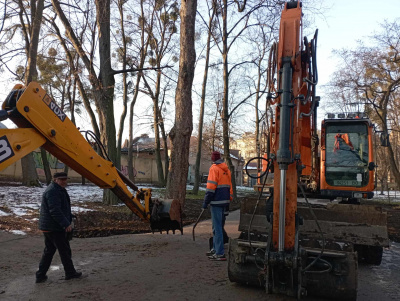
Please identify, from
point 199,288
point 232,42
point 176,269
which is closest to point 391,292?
point 199,288

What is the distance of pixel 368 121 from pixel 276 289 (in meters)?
7.22

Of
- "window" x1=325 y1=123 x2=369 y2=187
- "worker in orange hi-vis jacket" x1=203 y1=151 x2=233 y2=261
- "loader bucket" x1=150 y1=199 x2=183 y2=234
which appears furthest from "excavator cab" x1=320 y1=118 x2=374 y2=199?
"loader bucket" x1=150 y1=199 x2=183 y2=234

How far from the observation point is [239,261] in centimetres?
475

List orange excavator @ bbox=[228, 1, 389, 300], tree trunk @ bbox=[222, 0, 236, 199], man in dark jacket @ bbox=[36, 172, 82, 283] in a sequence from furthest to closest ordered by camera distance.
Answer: tree trunk @ bbox=[222, 0, 236, 199] < man in dark jacket @ bbox=[36, 172, 82, 283] < orange excavator @ bbox=[228, 1, 389, 300]

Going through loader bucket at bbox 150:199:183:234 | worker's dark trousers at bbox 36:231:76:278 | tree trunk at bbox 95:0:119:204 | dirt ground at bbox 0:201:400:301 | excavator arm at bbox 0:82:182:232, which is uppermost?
tree trunk at bbox 95:0:119:204

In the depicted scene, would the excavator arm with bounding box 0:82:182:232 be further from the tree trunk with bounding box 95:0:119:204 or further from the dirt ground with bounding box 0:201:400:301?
the tree trunk with bounding box 95:0:119:204

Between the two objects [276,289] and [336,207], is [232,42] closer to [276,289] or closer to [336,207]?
[336,207]

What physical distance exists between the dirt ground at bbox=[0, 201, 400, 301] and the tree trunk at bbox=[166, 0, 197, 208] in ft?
8.19

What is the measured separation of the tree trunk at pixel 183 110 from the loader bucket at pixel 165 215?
389 cm

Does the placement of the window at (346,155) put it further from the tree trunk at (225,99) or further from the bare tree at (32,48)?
the bare tree at (32,48)

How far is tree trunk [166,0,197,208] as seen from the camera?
420 inches

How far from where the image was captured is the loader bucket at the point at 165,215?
6641 millimetres

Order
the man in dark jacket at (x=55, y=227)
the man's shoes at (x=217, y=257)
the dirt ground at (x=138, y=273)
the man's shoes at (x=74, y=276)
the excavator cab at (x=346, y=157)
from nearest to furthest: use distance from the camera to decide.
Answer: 1. the dirt ground at (x=138, y=273)
2. the man in dark jacket at (x=55, y=227)
3. the man's shoes at (x=74, y=276)
4. the man's shoes at (x=217, y=257)
5. the excavator cab at (x=346, y=157)

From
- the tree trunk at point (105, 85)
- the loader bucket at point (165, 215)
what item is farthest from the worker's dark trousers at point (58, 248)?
the tree trunk at point (105, 85)
